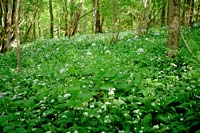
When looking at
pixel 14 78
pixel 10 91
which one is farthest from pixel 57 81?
pixel 14 78

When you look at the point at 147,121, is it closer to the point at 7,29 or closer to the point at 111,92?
the point at 111,92

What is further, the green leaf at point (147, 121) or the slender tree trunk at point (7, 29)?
the slender tree trunk at point (7, 29)

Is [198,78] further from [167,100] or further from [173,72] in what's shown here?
[173,72]

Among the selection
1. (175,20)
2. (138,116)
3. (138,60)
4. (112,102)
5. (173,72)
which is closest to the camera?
(138,116)

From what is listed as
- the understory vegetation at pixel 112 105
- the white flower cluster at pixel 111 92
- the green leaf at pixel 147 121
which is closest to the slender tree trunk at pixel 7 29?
the understory vegetation at pixel 112 105

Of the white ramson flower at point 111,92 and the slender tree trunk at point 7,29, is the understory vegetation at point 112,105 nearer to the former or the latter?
the white ramson flower at point 111,92

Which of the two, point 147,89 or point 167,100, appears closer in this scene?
point 167,100

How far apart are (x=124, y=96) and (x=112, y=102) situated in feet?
1.75

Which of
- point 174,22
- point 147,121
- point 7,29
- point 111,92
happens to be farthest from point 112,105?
point 7,29

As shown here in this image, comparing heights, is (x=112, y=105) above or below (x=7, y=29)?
below

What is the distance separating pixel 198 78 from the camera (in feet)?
21.9

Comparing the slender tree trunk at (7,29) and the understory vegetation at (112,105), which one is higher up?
the slender tree trunk at (7,29)

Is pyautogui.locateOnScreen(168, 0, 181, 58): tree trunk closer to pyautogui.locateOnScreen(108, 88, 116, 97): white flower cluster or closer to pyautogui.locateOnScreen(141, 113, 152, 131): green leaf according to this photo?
pyautogui.locateOnScreen(108, 88, 116, 97): white flower cluster

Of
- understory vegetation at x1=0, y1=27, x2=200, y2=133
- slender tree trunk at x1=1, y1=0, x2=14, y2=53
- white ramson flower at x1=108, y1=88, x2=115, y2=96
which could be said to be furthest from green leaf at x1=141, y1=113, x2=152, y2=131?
slender tree trunk at x1=1, y1=0, x2=14, y2=53
